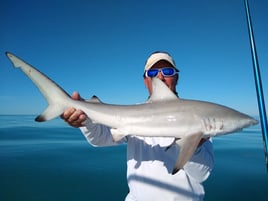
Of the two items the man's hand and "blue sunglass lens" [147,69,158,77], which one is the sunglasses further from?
the man's hand

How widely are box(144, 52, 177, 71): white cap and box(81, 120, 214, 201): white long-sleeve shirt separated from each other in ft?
3.92

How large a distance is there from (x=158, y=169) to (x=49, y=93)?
1614 millimetres

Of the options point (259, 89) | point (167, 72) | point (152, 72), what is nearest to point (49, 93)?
point (152, 72)

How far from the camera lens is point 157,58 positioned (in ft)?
12.6

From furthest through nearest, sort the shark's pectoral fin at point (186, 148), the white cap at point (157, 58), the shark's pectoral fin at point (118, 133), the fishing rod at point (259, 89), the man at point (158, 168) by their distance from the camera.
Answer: the white cap at point (157, 58), the fishing rod at point (259, 89), the man at point (158, 168), the shark's pectoral fin at point (118, 133), the shark's pectoral fin at point (186, 148)

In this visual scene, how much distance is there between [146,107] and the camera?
262 cm

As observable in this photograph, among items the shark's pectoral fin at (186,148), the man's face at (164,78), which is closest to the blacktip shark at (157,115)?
the shark's pectoral fin at (186,148)

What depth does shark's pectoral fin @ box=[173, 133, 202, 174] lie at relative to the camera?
87.0 inches

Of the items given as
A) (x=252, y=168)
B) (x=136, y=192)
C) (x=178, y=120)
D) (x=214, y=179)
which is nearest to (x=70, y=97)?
(x=178, y=120)

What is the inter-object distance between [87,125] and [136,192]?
3.56 ft

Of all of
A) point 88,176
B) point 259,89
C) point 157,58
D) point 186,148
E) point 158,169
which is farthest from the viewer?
point 88,176

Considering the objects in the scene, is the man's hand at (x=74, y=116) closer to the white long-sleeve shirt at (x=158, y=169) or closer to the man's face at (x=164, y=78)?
the white long-sleeve shirt at (x=158, y=169)

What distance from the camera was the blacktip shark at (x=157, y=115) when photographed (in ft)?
7.97

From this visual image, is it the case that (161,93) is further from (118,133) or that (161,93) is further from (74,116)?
(74,116)
